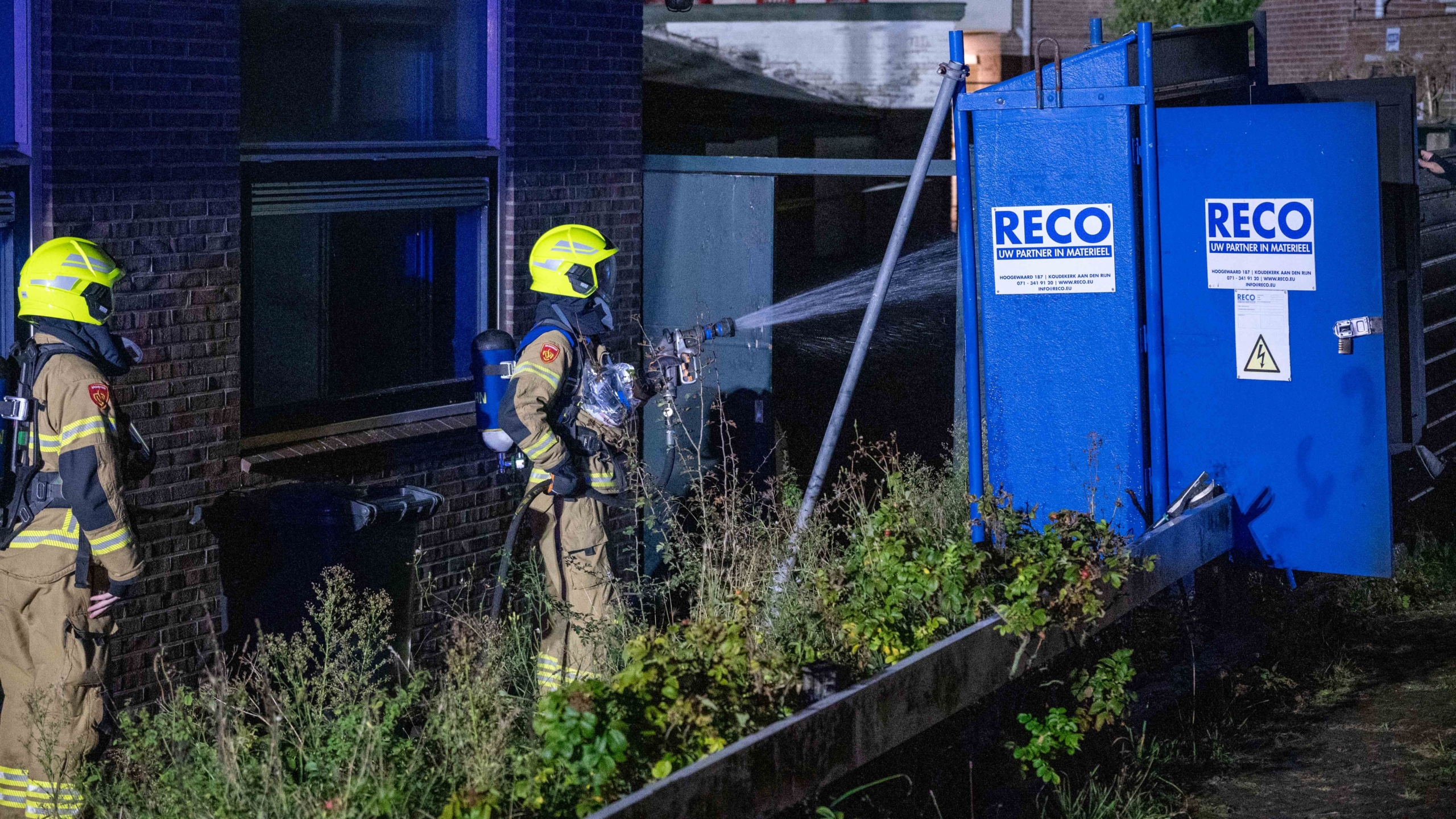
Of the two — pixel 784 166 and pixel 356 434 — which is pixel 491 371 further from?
pixel 784 166

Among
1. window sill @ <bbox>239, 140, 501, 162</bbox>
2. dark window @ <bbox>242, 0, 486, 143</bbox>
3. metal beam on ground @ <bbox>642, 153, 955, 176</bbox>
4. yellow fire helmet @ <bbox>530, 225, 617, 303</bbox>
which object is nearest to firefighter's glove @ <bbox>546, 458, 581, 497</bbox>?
yellow fire helmet @ <bbox>530, 225, 617, 303</bbox>

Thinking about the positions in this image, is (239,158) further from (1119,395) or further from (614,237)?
(1119,395)

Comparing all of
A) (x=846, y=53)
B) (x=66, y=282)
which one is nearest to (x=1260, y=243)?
(x=66, y=282)

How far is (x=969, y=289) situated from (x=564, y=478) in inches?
69.6

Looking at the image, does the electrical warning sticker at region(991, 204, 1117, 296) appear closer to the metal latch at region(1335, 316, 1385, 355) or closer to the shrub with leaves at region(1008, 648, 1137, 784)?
the metal latch at region(1335, 316, 1385, 355)

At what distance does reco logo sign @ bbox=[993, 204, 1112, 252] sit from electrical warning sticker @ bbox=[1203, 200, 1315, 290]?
56cm

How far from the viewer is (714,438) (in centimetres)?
803

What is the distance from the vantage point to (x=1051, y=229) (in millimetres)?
5855

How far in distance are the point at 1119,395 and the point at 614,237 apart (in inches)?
116

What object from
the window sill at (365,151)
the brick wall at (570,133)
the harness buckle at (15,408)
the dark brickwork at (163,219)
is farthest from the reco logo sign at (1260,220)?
the harness buckle at (15,408)

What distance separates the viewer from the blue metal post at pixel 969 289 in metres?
5.86

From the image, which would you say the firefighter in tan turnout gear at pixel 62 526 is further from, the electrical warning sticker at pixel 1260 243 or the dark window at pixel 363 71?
the electrical warning sticker at pixel 1260 243

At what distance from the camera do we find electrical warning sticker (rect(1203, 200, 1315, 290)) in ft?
19.2

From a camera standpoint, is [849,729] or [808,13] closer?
[849,729]
